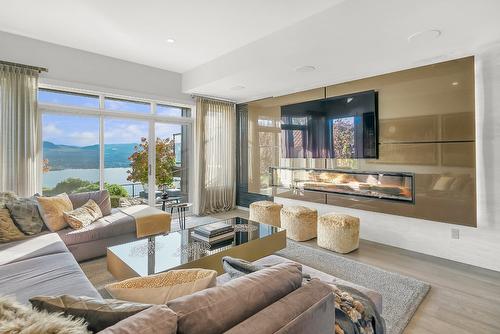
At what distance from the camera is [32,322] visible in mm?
682

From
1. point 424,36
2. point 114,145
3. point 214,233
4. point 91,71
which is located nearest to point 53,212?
point 114,145

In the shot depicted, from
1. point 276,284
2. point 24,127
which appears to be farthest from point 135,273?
point 24,127

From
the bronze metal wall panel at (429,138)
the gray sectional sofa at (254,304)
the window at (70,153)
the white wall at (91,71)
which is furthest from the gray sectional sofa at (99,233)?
the bronze metal wall panel at (429,138)

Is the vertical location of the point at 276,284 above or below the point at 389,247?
above

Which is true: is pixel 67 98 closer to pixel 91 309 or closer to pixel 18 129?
pixel 18 129

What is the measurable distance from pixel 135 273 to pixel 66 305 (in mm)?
1220

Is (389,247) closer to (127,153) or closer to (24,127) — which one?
(127,153)

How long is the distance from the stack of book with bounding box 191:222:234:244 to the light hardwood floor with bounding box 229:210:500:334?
1.54m

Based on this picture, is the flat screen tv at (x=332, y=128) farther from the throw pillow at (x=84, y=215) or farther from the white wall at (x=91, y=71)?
the throw pillow at (x=84, y=215)

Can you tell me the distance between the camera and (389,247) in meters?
3.46

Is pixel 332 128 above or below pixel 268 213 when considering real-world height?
above

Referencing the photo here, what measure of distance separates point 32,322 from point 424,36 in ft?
11.2

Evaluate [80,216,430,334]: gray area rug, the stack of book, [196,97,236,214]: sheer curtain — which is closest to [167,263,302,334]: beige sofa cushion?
[80,216,430,334]: gray area rug

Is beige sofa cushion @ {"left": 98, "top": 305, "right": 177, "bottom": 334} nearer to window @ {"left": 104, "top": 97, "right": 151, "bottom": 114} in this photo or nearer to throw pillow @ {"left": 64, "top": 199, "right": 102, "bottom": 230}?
throw pillow @ {"left": 64, "top": 199, "right": 102, "bottom": 230}
